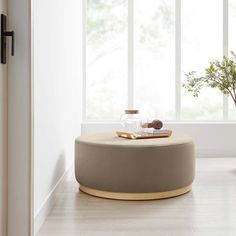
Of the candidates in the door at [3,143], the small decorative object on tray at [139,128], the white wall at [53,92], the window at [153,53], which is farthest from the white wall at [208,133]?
the door at [3,143]

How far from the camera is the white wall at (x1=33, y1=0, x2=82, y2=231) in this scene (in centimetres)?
234

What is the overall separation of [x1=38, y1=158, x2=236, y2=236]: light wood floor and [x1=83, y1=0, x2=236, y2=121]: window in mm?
1948

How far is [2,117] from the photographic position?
6.08 ft

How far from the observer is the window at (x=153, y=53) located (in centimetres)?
512

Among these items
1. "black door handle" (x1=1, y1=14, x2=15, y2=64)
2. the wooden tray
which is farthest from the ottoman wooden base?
"black door handle" (x1=1, y1=14, x2=15, y2=64)

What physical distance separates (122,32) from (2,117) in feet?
11.5

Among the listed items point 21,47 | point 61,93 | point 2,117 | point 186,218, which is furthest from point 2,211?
point 61,93

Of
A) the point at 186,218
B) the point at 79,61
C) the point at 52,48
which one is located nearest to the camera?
the point at 186,218

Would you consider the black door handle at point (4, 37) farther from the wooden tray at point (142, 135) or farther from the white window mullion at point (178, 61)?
the white window mullion at point (178, 61)

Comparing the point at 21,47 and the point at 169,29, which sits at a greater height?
the point at 169,29

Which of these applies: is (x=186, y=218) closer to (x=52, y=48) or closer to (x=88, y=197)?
(x=88, y=197)

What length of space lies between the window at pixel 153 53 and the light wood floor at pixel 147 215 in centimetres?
195

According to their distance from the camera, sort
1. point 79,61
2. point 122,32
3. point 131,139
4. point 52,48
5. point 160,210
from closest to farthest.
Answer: point 160,210 < point 52,48 < point 131,139 < point 79,61 < point 122,32

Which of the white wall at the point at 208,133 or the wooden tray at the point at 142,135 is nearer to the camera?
the wooden tray at the point at 142,135
